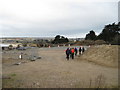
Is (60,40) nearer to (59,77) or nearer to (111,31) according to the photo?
(111,31)

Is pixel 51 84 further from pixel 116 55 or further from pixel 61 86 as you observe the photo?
pixel 116 55

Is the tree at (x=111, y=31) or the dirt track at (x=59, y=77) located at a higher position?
the tree at (x=111, y=31)

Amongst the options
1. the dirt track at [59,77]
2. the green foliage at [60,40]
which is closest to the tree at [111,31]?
the green foliage at [60,40]

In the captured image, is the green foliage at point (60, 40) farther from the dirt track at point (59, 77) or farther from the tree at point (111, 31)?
the dirt track at point (59, 77)

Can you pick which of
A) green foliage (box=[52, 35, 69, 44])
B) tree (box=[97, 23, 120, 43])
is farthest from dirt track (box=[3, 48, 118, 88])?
green foliage (box=[52, 35, 69, 44])

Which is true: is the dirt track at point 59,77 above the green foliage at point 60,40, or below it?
below

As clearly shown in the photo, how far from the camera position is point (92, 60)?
17.7m

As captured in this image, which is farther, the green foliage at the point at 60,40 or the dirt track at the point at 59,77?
the green foliage at the point at 60,40

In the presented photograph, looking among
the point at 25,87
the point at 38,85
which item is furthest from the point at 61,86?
A: the point at 25,87

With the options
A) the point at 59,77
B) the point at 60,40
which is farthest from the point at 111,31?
the point at 59,77

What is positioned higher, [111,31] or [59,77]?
[111,31]

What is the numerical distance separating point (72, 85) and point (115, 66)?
789 cm

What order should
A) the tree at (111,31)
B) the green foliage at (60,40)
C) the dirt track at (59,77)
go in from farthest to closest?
1. the green foliage at (60,40)
2. the tree at (111,31)
3. the dirt track at (59,77)

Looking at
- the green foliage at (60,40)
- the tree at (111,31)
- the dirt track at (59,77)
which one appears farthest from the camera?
the green foliage at (60,40)
